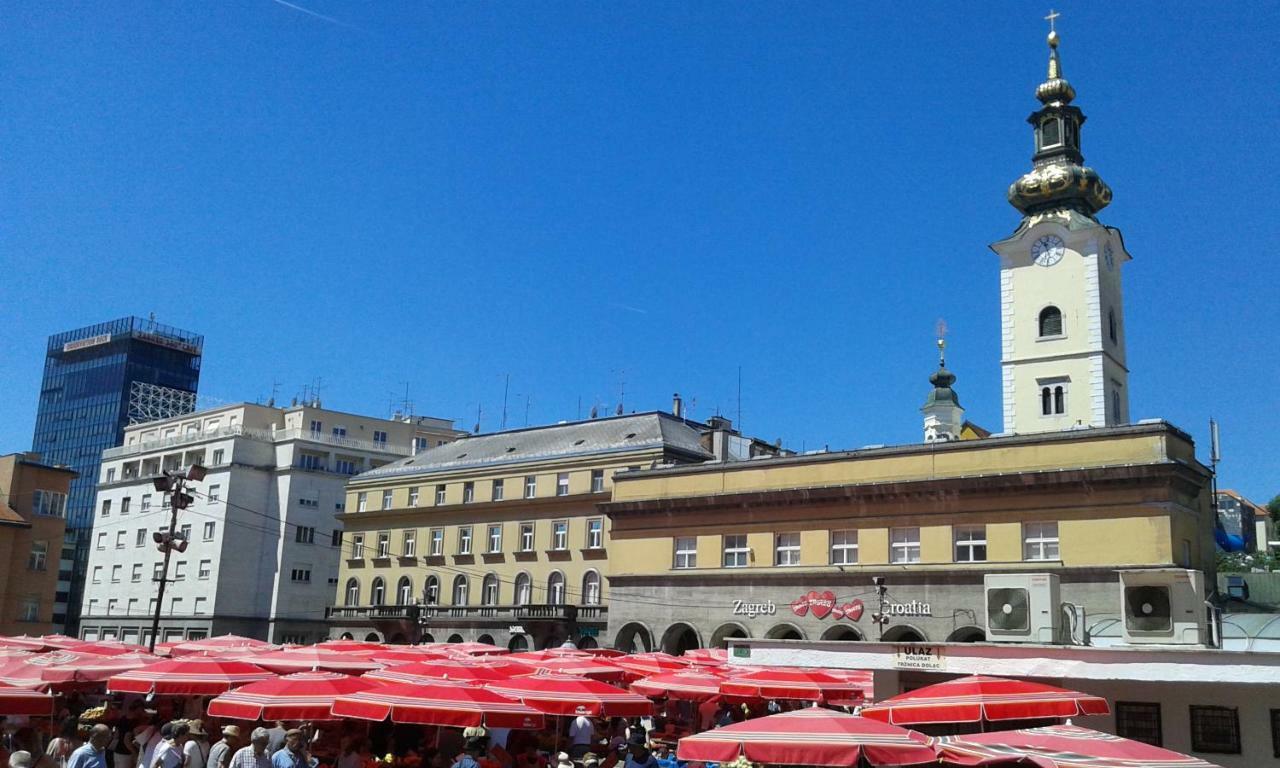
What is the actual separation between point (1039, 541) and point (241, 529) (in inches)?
2231

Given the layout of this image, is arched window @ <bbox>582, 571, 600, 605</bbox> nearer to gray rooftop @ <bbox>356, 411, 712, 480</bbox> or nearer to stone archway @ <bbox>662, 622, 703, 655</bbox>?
gray rooftop @ <bbox>356, 411, 712, 480</bbox>

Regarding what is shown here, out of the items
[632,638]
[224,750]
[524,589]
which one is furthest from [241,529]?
[224,750]

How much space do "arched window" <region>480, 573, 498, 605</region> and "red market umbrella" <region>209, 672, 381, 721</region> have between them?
4026cm

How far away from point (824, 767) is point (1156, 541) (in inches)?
1061

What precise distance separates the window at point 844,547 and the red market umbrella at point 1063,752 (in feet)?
92.1

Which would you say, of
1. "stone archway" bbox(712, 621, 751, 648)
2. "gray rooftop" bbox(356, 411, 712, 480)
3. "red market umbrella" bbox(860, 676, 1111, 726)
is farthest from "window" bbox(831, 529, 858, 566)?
"red market umbrella" bbox(860, 676, 1111, 726)

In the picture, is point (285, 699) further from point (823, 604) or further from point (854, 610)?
point (823, 604)

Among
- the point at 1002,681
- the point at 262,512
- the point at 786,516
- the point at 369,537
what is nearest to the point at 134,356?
the point at 262,512

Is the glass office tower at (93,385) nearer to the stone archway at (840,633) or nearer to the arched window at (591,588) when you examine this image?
the arched window at (591,588)

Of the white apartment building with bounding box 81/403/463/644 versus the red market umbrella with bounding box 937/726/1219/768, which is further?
the white apartment building with bounding box 81/403/463/644

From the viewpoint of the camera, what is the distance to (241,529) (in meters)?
77.4

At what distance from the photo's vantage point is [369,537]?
6506cm

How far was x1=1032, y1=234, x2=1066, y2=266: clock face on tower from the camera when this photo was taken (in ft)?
172

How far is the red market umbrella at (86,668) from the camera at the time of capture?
20.2 meters
